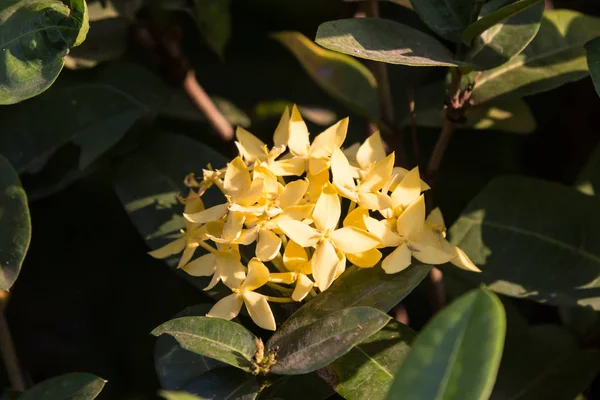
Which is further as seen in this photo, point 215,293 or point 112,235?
point 112,235

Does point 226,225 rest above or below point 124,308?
above

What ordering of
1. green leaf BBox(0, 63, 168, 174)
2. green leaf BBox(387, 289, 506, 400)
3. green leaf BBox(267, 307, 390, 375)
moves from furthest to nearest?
green leaf BBox(0, 63, 168, 174) < green leaf BBox(267, 307, 390, 375) < green leaf BBox(387, 289, 506, 400)

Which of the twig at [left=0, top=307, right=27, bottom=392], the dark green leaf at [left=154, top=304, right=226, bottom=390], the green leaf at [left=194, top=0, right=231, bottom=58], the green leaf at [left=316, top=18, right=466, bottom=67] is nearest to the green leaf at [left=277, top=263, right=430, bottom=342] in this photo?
the dark green leaf at [left=154, top=304, right=226, bottom=390]

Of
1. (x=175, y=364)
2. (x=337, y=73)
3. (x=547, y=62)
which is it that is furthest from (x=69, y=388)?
(x=547, y=62)

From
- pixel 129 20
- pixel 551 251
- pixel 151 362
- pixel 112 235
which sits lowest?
pixel 151 362

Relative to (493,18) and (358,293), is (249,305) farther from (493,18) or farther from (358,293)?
(493,18)

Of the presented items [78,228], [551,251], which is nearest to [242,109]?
[78,228]

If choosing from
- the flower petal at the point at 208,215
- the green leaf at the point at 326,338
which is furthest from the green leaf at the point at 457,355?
the flower petal at the point at 208,215

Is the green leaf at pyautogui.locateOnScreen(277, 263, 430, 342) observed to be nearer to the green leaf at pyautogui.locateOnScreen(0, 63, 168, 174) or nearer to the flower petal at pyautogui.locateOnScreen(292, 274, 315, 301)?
the flower petal at pyautogui.locateOnScreen(292, 274, 315, 301)

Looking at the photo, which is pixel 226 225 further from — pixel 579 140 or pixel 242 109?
pixel 579 140
